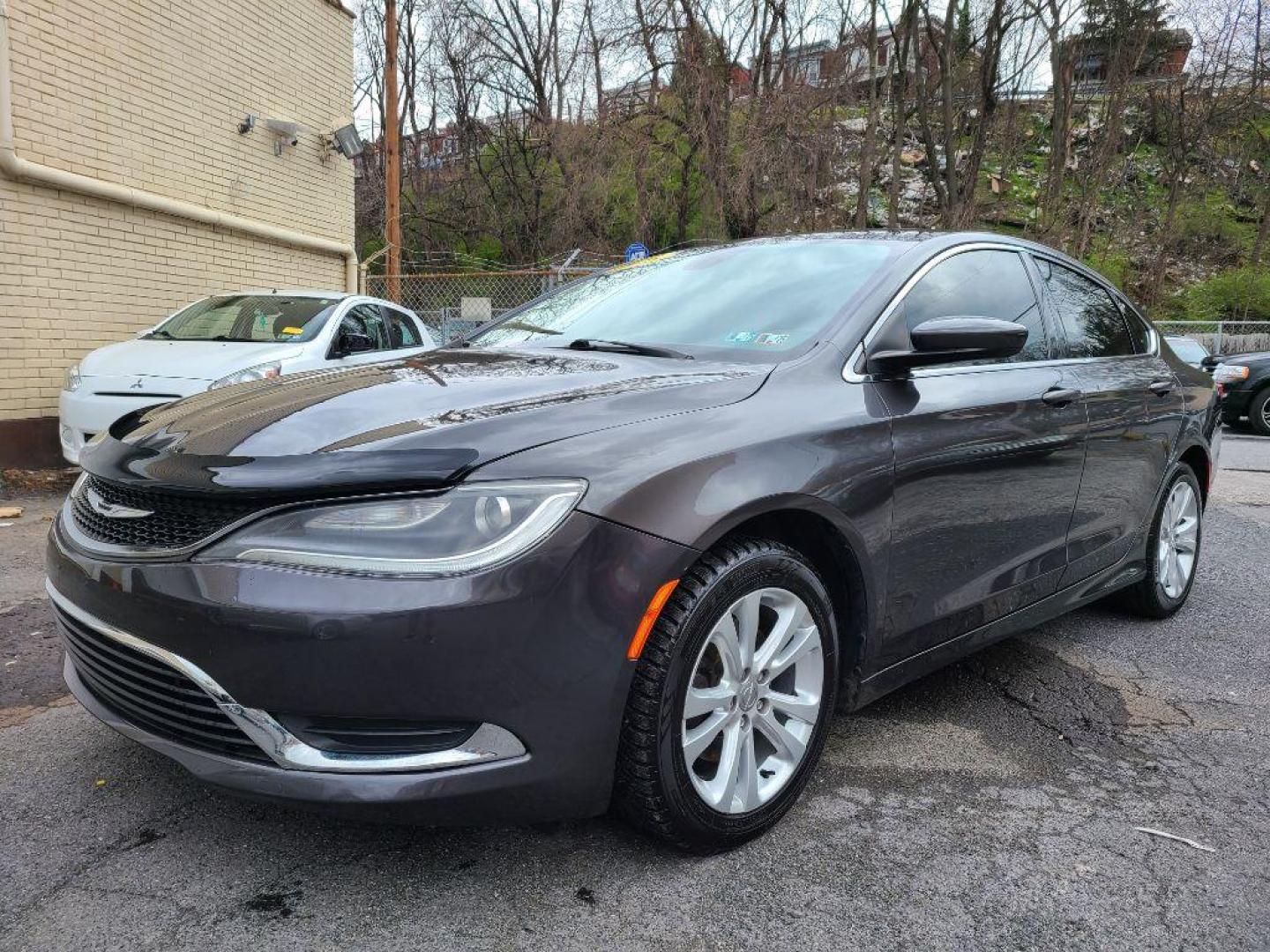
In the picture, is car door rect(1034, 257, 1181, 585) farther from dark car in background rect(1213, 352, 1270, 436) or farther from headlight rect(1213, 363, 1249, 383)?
headlight rect(1213, 363, 1249, 383)

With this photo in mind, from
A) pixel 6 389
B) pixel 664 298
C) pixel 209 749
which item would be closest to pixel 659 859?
pixel 209 749

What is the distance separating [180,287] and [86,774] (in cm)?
777

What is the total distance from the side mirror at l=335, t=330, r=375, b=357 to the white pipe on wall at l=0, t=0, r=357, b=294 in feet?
8.64

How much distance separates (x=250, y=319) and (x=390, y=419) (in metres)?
6.05

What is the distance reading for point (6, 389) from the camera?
286 inches

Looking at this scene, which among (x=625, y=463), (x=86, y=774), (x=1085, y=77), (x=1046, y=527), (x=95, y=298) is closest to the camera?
(x=625, y=463)

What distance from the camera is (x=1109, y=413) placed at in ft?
11.3

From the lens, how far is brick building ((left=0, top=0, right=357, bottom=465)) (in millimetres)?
7379

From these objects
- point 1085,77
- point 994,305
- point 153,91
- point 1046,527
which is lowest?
point 1046,527

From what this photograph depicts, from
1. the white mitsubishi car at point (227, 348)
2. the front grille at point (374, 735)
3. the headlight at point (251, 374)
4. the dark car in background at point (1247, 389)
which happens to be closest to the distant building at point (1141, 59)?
the dark car in background at point (1247, 389)

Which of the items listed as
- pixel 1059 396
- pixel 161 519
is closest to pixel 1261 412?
pixel 1059 396

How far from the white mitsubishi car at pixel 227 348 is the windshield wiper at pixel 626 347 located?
3.07m

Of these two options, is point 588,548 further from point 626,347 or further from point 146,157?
point 146,157

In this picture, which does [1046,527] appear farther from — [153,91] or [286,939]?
[153,91]
